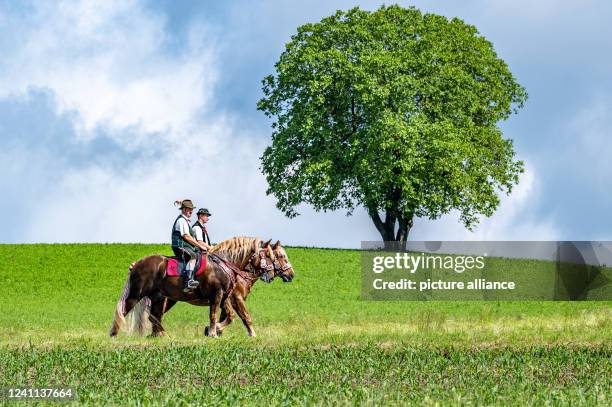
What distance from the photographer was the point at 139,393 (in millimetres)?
12945

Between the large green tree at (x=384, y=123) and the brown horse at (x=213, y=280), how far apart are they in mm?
27015

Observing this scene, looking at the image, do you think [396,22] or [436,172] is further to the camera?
[396,22]

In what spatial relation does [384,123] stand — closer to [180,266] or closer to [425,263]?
[425,263]

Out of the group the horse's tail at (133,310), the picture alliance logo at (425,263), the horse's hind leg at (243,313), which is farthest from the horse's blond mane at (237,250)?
the picture alliance logo at (425,263)

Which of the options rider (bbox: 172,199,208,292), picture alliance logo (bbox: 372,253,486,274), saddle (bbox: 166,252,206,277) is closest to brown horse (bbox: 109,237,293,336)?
saddle (bbox: 166,252,206,277)

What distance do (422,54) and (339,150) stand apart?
7.46 metres

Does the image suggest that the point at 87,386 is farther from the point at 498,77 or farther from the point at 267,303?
the point at 498,77

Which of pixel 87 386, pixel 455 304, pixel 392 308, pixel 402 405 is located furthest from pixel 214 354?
pixel 455 304

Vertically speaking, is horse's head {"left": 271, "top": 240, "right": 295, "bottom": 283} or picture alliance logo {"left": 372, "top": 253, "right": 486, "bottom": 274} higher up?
picture alliance logo {"left": 372, "top": 253, "right": 486, "bottom": 274}

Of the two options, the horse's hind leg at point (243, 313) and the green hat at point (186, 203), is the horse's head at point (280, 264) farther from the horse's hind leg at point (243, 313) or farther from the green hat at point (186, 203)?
the green hat at point (186, 203)

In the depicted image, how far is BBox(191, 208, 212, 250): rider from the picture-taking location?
20219mm

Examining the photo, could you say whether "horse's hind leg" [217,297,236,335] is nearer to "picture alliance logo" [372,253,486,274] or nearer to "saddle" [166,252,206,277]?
"saddle" [166,252,206,277]

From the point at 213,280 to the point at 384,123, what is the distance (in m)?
29.1

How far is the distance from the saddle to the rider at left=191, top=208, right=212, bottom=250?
0.34 m
